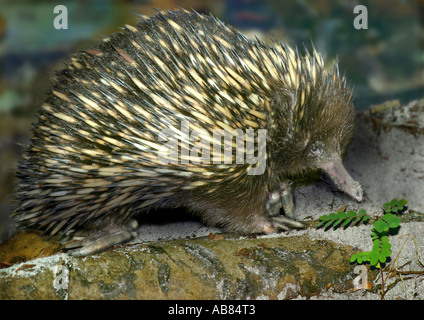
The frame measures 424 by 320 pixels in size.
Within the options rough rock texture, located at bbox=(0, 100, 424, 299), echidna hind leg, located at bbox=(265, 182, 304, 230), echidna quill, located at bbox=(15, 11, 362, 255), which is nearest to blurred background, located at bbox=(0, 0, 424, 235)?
echidna quill, located at bbox=(15, 11, 362, 255)

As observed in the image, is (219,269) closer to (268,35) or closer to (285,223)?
(285,223)

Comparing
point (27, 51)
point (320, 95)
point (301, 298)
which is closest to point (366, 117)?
point (320, 95)

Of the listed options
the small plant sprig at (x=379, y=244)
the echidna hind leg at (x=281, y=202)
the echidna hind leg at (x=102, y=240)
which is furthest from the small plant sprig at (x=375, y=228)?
the echidna hind leg at (x=102, y=240)

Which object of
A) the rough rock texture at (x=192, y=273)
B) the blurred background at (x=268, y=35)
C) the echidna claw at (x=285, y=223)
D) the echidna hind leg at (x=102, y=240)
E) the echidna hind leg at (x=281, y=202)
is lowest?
the rough rock texture at (x=192, y=273)

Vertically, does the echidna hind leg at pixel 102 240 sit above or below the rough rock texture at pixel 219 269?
above

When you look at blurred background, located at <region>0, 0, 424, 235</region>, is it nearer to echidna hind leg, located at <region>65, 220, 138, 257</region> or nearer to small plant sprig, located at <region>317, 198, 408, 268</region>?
echidna hind leg, located at <region>65, 220, 138, 257</region>

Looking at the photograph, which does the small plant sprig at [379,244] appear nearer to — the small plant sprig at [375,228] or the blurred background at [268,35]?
the small plant sprig at [375,228]

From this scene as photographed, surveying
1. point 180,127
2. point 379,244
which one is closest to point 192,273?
point 180,127
